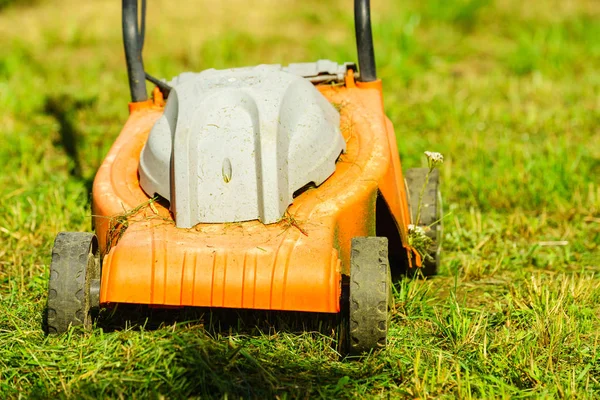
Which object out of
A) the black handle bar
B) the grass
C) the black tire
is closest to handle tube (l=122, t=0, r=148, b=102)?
the black handle bar

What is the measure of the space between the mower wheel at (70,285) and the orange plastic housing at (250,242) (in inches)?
2.7

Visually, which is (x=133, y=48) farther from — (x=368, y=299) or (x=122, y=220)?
(x=368, y=299)

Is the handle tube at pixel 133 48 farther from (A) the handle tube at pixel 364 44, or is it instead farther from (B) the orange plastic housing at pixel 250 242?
(A) the handle tube at pixel 364 44

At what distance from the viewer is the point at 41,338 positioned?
264cm

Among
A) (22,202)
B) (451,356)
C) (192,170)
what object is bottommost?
(451,356)

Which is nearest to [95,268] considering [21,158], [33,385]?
[33,385]

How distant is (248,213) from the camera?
2.60 meters

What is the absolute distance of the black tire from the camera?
10.4 ft

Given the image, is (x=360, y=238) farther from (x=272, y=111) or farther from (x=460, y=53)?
(x=460, y=53)

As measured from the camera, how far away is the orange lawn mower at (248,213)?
2.39 metres

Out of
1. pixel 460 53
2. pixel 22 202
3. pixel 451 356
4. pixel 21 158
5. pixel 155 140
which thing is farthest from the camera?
pixel 460 53

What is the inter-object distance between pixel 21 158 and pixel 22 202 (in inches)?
18.8

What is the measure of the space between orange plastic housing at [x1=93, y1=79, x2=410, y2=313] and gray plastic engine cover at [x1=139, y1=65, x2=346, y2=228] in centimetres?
5

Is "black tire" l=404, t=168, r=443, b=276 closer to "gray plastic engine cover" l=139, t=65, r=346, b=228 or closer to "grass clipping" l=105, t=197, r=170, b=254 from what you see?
"gray plastic engine cover" l=139, t=65, r=346, b=228
